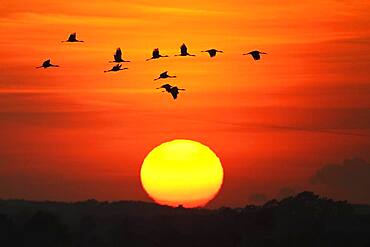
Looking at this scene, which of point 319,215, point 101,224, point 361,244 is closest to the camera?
point 361,244

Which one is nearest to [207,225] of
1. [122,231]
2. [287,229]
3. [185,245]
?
[122,231]

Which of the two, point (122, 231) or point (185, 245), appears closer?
point (185, 245)

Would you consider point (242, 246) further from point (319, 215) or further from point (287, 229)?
point (319, 215)

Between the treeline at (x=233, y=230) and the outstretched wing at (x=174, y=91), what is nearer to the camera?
the outstretched wing at (x=174, y=91)

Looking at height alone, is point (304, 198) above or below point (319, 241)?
above

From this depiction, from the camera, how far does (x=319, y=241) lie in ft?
425

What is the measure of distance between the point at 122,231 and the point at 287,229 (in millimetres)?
38940

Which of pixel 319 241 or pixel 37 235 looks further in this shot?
pixel 37 235

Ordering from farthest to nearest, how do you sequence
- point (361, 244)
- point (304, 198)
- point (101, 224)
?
1. point (101, 224)
2. point (304, 198)
3. point (361, 244)

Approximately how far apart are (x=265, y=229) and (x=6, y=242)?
24.0m

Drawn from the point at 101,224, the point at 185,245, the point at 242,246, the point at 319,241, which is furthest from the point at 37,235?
the point at 101,224

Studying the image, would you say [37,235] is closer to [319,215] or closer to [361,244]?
[319,215]

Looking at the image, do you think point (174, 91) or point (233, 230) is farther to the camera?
point (233, 230)

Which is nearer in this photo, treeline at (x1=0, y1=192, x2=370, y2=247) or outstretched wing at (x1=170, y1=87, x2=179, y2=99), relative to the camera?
outstretched wing at (x1=170, y1=87, x2=179, y2=99)
